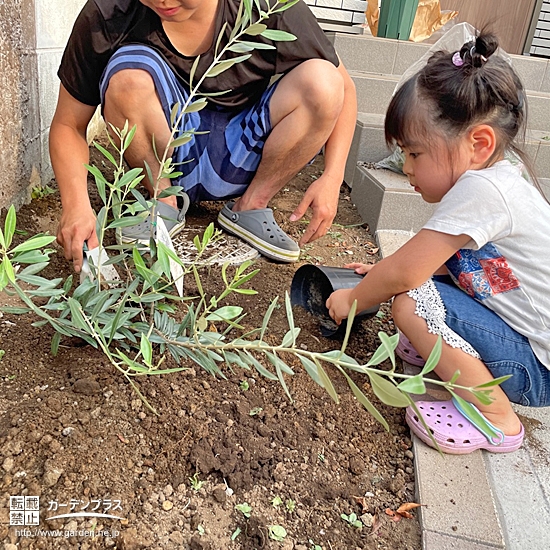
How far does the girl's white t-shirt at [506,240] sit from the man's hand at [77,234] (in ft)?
2.83

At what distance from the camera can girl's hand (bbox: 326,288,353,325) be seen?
4.99 feet

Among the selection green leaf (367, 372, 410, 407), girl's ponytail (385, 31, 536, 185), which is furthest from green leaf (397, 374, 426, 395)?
girl's ponytail (385, 31, 536, 185)

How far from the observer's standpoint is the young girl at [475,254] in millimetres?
1324

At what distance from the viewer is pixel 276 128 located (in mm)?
2086

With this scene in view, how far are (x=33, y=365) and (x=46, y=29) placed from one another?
152cm

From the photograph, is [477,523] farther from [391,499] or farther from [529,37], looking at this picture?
[529,37]

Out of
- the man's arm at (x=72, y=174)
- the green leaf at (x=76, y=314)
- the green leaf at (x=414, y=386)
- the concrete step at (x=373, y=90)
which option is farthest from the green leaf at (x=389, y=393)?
the concrete step at (x=373, y=90)

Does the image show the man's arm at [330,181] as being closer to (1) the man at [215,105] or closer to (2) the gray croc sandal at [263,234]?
(1) the man at [215,105]

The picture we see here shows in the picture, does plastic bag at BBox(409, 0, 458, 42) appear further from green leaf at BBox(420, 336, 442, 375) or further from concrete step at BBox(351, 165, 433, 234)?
green leaf at BBox(420, 336, 442, 375)

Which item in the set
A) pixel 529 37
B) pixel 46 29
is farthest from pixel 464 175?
pixel 529 37

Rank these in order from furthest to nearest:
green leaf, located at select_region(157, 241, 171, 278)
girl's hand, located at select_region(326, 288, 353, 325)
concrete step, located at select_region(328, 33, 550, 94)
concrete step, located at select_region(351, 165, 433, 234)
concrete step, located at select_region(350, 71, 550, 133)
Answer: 1. concrete step, located at select_region(328, 33, 550, 94)
2. concrete step, located at select_region(350, 71, 550, 133)
3. concrete step, located at select_region(351, 165, 433, 234)
4. girl's hand, located at select_region(326, 288, 353, 325)
5. green leaf, located at select_region(157, 241, 171, 278)

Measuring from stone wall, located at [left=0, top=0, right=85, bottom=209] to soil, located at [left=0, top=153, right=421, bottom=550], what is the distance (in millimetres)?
664

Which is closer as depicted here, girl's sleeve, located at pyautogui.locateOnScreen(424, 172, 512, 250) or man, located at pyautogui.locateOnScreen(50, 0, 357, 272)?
girl's sleeve, located at pyautogui.locateOnScreen(424, 172, 512, 250)

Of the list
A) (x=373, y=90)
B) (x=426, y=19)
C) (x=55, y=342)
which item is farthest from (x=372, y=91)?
(x=55, y=342)
